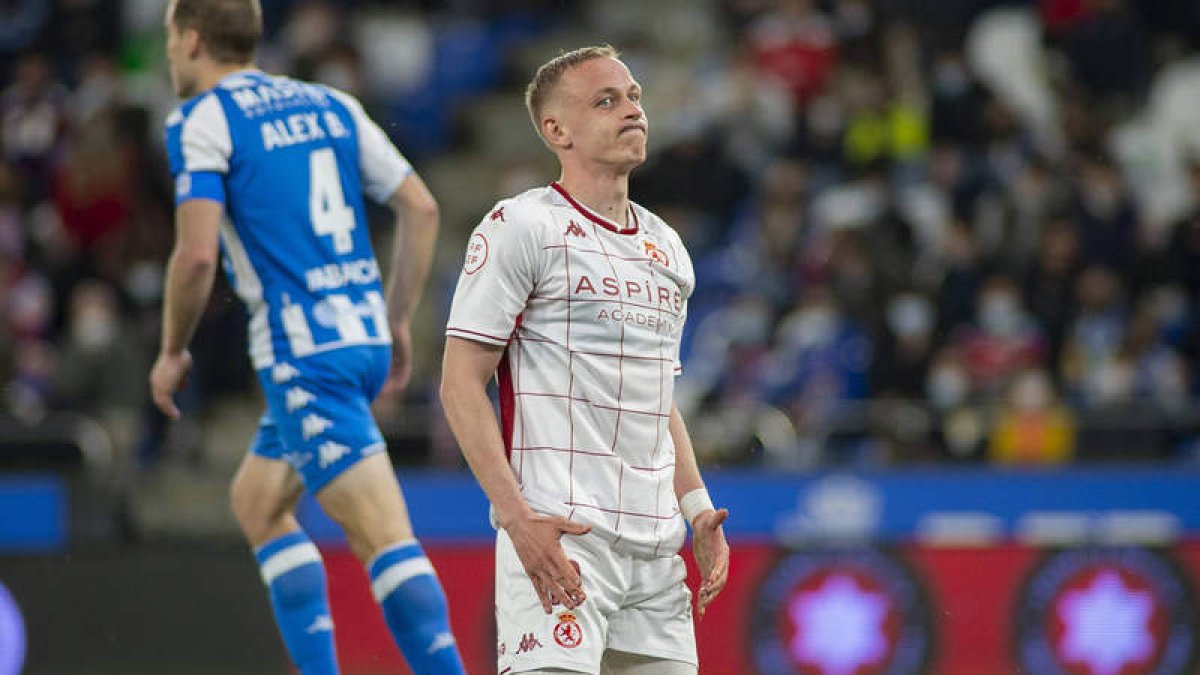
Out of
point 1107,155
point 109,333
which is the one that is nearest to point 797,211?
point 1107,155

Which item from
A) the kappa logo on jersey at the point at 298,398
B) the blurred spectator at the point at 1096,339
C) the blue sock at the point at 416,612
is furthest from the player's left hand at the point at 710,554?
the blurred spectator at the point at 1096,339

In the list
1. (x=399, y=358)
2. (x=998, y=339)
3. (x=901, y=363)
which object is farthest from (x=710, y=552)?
(x=998, y=339)

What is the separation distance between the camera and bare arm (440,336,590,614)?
13.9 feet

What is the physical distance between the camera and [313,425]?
565cm

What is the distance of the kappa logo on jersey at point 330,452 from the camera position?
5633mm

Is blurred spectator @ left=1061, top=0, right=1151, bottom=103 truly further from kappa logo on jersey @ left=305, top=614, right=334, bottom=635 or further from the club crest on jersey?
the club crest on jersey

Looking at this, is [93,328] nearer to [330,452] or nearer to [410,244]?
[410,244]

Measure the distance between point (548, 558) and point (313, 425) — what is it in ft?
5.27

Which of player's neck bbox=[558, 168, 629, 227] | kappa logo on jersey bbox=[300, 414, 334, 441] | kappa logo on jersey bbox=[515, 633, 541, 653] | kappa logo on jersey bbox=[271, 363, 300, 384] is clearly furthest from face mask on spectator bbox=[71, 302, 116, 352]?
kappa logo on jersey bbox=[515, 633, 541, 653]

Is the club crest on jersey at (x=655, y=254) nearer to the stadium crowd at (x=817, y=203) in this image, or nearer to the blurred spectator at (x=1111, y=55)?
the stadium crowd at (x=817, y=203)

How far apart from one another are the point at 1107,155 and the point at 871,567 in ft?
15.8

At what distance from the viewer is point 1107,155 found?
1283 cm

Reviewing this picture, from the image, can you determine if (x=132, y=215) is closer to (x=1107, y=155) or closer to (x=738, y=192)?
(x=738, y=192)

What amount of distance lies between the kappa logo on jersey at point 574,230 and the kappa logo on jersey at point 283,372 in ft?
4.89
